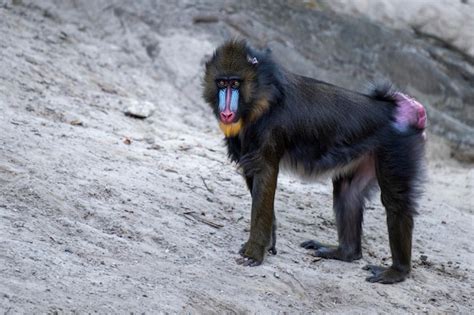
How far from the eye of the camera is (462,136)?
29.5ft

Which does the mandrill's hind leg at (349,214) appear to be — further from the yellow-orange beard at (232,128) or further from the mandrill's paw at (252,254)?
the yellow-orange beard at (232,128)

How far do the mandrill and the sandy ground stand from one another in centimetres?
37

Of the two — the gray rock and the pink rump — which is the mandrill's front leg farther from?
the gray rock

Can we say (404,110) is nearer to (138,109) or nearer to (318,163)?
(318,163)

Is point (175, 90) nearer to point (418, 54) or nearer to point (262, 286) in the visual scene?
point (418, 54)

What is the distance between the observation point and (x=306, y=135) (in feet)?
17.5

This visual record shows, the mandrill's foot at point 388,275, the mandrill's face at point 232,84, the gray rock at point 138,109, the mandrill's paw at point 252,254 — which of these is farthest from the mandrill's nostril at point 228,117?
the gray rock at point 138,109

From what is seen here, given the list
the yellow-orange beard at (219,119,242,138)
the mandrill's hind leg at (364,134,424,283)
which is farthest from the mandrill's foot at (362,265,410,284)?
the yellow-orange beard at (219,119,242,138)

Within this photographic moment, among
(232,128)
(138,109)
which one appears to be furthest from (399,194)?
(138,109)

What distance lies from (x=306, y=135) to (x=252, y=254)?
2.87 feet

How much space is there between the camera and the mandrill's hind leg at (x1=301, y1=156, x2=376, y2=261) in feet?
18.7

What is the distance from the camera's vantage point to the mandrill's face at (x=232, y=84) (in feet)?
17.0

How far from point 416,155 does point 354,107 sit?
0.53 meters

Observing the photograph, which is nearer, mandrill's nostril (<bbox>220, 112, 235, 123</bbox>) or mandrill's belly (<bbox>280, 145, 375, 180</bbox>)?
mandrill's nostril (<bbox>220, 112, 235, 123</bbox>)
